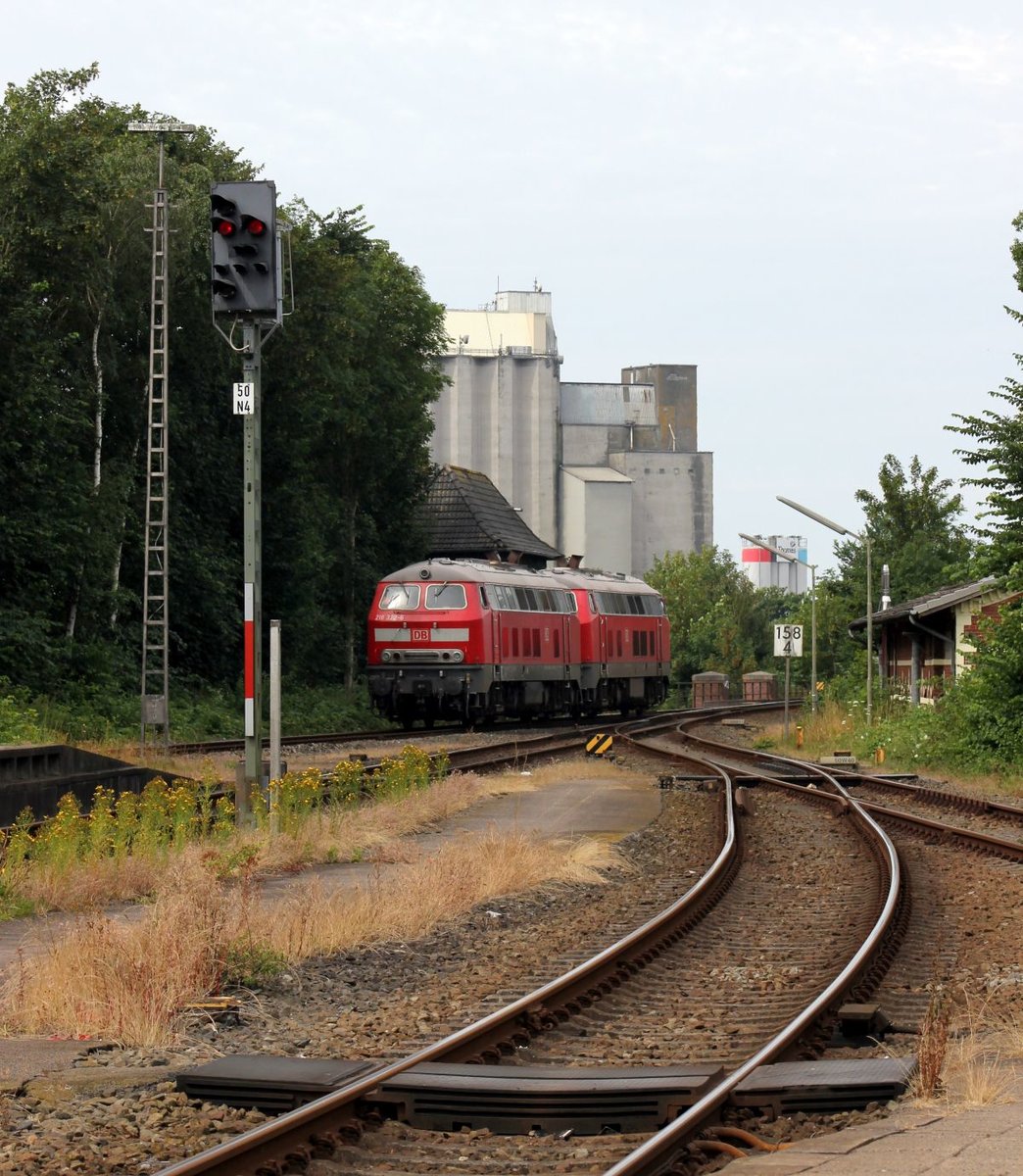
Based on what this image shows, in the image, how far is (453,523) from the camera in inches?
2611

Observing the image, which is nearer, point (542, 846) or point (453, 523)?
point (542, 846)

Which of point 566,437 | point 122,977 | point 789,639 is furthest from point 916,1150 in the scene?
point 566,437

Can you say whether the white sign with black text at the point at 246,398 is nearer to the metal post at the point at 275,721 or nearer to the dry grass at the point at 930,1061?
the metal post at the point at 275,721

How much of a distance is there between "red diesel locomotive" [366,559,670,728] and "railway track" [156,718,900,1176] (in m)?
20.7

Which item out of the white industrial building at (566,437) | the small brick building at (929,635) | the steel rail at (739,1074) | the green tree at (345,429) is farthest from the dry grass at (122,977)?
the white industrial building at (566,437)

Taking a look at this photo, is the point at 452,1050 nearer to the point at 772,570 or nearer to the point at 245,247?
the point at 245,247

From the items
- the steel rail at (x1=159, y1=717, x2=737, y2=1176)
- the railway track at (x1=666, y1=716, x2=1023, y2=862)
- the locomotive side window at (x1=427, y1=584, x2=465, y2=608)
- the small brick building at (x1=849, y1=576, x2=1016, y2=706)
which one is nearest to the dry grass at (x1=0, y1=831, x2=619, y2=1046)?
the steel rail at (x1=159, y1=717, x2=737, y2=1176)

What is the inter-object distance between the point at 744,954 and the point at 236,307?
7494mm

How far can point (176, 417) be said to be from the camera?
42.1 metres

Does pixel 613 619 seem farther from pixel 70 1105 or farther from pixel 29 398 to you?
pixel 70 1105

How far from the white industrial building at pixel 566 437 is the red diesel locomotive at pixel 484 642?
139 feet

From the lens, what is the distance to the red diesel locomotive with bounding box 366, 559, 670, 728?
3869cm

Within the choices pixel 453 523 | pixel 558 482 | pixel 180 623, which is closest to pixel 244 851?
pixel 180 623

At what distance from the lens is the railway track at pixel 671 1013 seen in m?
6.38
